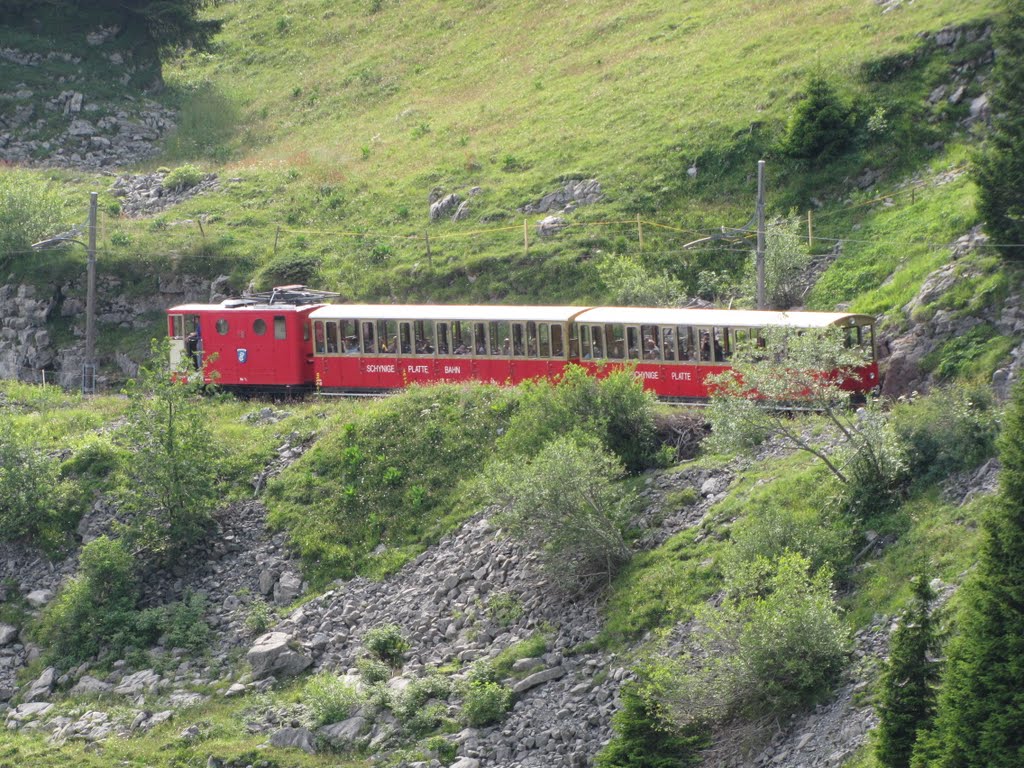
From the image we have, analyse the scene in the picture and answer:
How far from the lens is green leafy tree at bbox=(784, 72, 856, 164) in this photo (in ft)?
181

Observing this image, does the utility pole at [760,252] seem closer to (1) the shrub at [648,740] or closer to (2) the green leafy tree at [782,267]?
(2) the green leafy tree at [782,267]

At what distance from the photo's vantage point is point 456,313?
43094 millimetres

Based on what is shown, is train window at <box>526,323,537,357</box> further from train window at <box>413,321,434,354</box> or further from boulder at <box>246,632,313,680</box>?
boulder at <box>246,632,313,680</box>

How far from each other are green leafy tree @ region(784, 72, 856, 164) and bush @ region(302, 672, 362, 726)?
32.6 meters

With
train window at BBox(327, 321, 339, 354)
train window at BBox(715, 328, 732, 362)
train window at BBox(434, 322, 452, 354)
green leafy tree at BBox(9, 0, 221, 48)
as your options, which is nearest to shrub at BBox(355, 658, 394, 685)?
train window at BBox(715, 328, 732, 362)

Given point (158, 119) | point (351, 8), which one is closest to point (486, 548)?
point (158, 119)

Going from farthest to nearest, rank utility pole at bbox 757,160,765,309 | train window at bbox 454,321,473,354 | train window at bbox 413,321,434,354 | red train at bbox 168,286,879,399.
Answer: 1. utility pole at bbox 757,160,765,309
2. train window at bbox 413,321,434,354
3. train window at bbox 454,321,473,354
4. red train at bbox 168,286,879,399

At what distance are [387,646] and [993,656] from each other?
15427mm

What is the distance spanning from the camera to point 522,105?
229ft

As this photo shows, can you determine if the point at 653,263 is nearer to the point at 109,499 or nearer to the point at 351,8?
the point at 109,499

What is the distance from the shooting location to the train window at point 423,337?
143 feet

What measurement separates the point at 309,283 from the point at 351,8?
36953 millimetres

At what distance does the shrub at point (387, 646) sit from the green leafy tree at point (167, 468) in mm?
8036

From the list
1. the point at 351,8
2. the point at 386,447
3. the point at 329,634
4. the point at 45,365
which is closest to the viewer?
the point at 329,634
